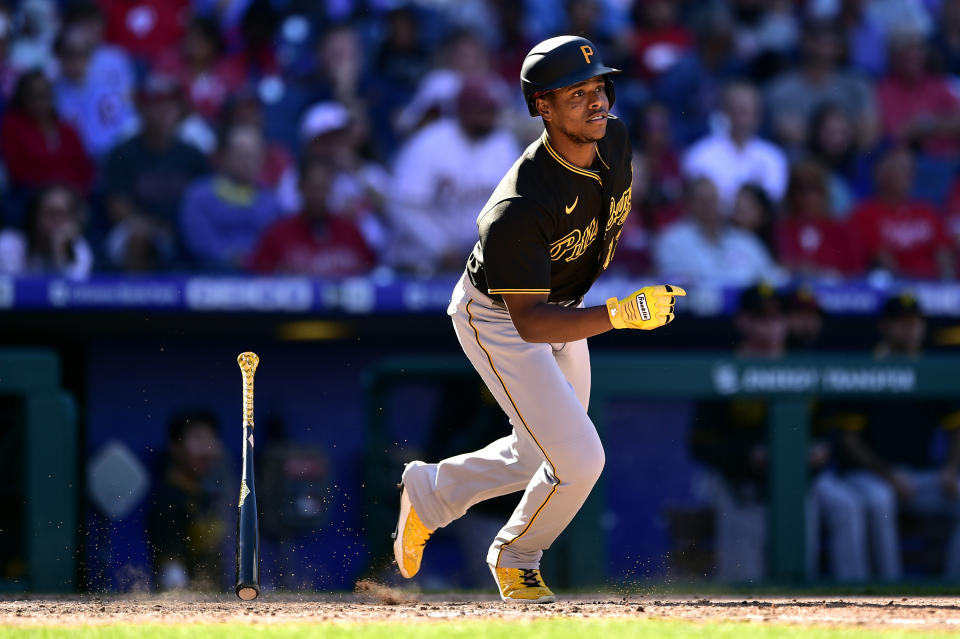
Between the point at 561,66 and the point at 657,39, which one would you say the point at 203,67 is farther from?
the point at 561,66

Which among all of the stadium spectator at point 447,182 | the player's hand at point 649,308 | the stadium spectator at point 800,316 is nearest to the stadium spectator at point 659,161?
the stadium spectator at point 447,182

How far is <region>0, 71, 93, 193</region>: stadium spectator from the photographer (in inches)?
311

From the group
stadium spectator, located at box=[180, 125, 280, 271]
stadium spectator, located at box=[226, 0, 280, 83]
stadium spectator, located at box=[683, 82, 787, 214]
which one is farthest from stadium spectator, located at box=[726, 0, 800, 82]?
stadium spectator, located at box=[180, 125, 280, 271]

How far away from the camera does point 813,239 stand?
827cm

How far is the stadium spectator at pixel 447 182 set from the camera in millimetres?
7766

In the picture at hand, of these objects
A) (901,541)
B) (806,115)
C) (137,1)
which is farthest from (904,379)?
(137,1)

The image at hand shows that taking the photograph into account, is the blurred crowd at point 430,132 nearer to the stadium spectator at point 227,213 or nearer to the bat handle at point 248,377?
the stadium spectator at point 227,213

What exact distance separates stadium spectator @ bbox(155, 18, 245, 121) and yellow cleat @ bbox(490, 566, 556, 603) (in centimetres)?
504

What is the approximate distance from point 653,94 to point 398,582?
14.7 feet

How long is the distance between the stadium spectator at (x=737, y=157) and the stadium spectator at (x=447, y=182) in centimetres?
125

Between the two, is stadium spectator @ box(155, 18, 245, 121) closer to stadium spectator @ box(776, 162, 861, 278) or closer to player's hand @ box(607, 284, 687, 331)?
stadium spectator @ box(776, 162, 861, 278)

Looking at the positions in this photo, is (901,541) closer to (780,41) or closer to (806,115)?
(806,115)

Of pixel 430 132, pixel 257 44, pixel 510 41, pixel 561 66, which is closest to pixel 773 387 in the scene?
pixel 561 66

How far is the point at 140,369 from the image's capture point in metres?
7.41
